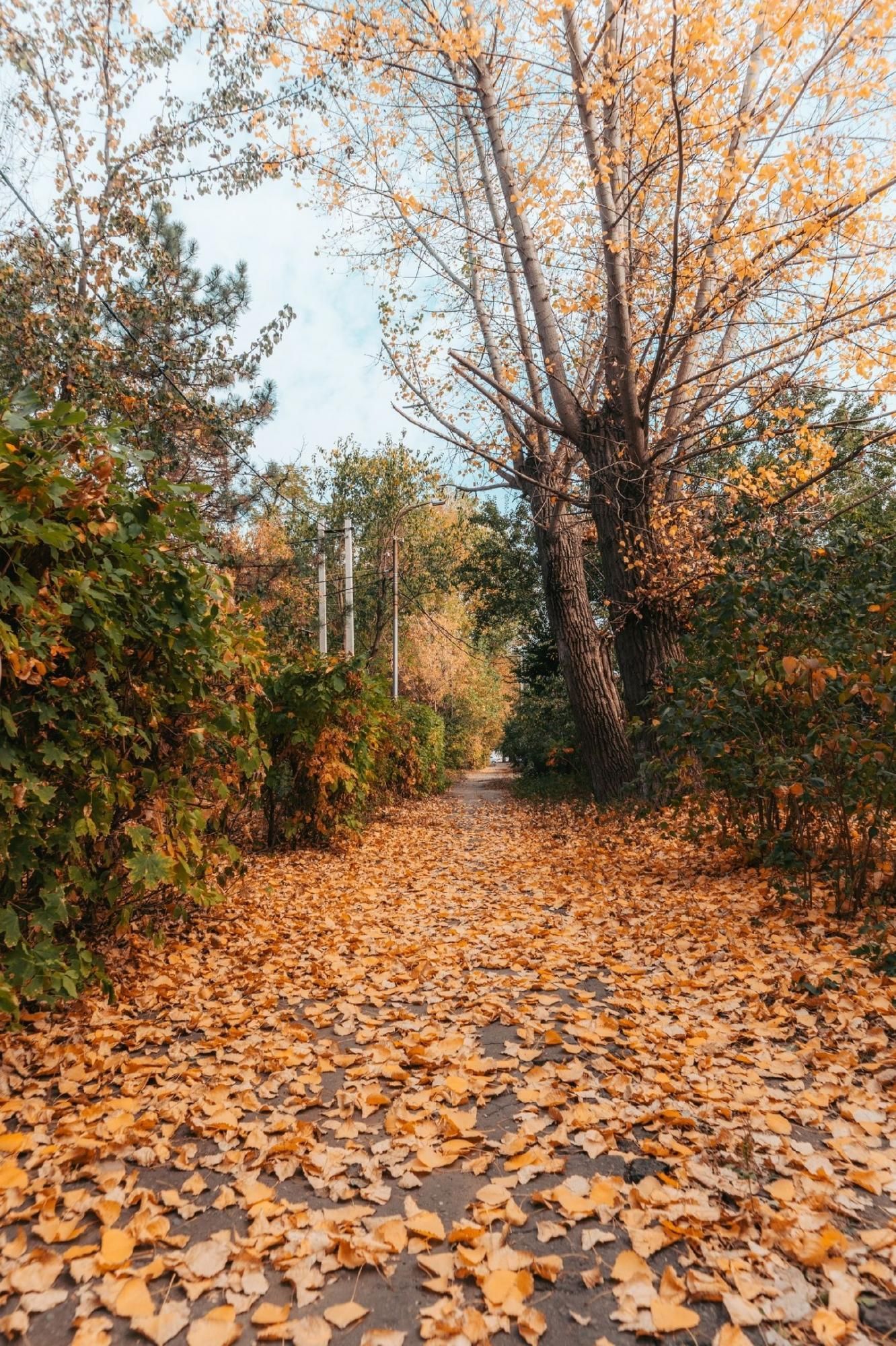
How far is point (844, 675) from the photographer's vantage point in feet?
13.0

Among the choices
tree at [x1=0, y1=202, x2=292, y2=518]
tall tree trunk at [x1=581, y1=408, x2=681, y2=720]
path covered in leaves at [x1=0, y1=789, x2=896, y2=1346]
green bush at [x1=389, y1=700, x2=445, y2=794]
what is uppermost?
tree at [x1=0, y1=202, x2=292, y2=518]

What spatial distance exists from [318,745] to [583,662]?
4104 millimetres

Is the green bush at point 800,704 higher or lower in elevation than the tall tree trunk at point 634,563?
lower

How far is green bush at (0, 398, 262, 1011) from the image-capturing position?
2590 mm

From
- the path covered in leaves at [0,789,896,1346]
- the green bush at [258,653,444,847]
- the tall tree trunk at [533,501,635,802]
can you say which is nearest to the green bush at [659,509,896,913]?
the path covered in leaves at [0,789,896,1346]

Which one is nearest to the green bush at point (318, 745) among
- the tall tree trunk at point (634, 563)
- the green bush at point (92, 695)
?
the green bush at point (92, 695)

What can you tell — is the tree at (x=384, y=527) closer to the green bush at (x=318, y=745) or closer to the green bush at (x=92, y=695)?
the green bush at (x=318, y=745)

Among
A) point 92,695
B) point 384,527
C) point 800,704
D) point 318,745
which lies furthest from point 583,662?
point 384,527

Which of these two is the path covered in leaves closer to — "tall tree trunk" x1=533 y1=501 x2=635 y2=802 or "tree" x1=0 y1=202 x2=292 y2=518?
"tall tree trunk" x1=533 y1=501 x2=635 y2=802

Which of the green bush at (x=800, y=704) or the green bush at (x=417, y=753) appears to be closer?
the green bush at (x=800, y=704)

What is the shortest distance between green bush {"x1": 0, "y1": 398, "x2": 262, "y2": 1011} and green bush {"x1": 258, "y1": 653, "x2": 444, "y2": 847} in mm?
2724

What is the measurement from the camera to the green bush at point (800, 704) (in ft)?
12.9

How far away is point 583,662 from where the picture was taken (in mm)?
9891

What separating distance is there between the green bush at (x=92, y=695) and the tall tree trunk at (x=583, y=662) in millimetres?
6315
